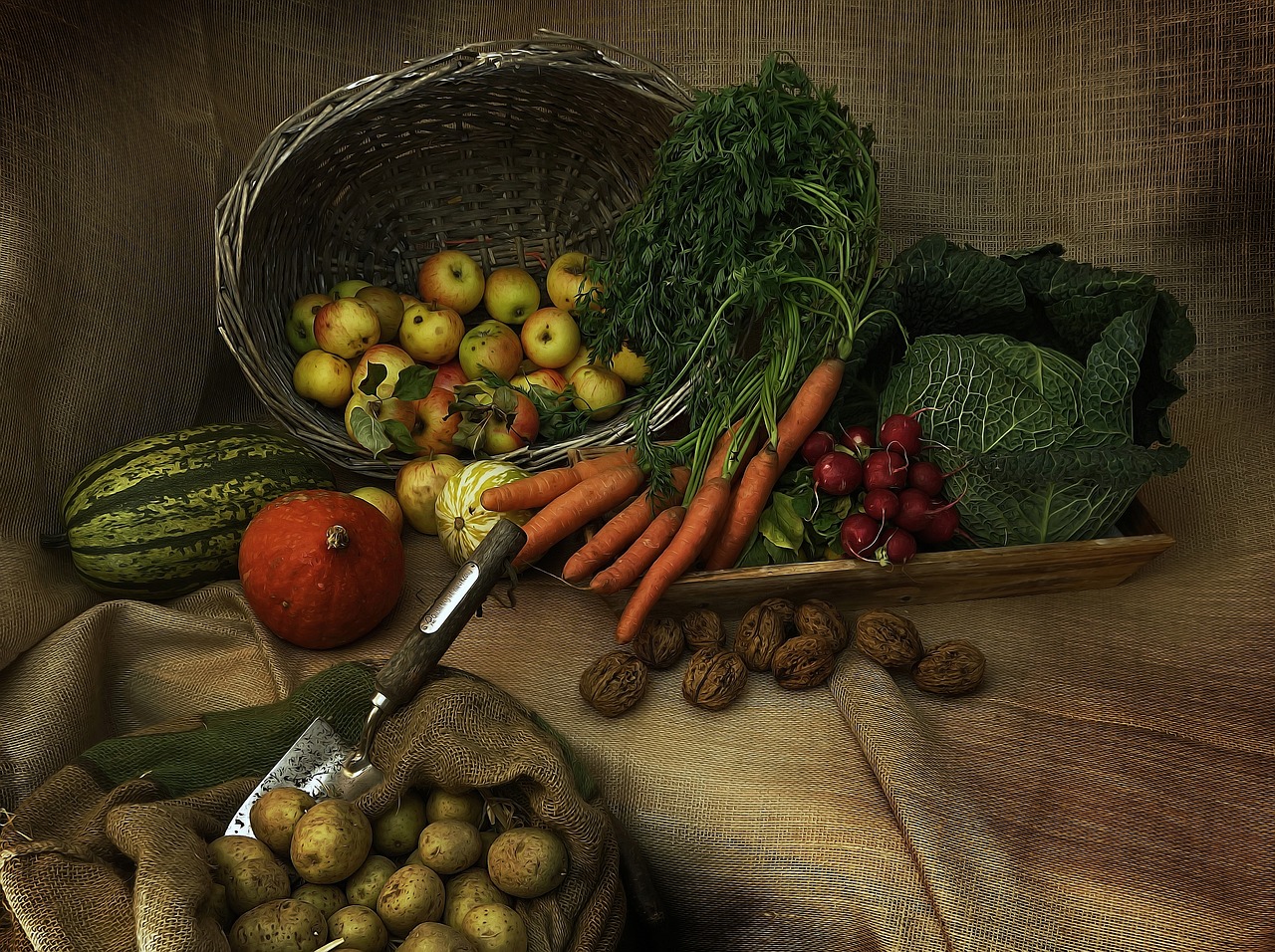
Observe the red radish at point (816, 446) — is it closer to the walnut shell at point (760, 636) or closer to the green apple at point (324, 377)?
the walnut shell at point (760, 636)

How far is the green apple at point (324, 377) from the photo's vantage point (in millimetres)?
2432

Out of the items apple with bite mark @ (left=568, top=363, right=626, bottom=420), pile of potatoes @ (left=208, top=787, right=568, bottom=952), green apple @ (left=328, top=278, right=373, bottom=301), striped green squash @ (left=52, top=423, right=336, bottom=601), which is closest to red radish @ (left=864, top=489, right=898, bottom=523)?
apple with bite mark @ (left=568, top=363, right=626, bottom=420)

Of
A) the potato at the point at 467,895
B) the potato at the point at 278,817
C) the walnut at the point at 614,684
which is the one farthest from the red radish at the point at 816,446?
the potato at the point at 278,817

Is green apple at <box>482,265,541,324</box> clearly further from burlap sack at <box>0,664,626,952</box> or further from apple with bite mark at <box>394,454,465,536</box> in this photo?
burlap sack at <box>0,664,626,952</box>

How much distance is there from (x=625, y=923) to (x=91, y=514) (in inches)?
51.8

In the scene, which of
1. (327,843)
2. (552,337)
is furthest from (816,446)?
(327,843)

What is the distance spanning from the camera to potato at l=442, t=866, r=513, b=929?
142cm

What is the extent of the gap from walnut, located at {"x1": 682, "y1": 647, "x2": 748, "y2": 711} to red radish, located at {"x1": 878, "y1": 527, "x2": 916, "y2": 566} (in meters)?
0.35

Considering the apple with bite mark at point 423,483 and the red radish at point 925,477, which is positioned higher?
the red radish at point 925,477

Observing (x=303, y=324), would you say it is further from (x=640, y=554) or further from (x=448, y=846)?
(x=448, y=846)

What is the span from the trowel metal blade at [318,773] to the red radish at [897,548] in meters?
0.99

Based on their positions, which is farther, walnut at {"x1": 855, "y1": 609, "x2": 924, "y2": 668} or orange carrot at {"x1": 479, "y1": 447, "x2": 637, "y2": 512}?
orange carrot at {"x1": 479, "y1": 447, "x2": 637, "y2": 512}

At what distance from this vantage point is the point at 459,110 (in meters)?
2.51

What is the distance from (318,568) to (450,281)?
94 cm
